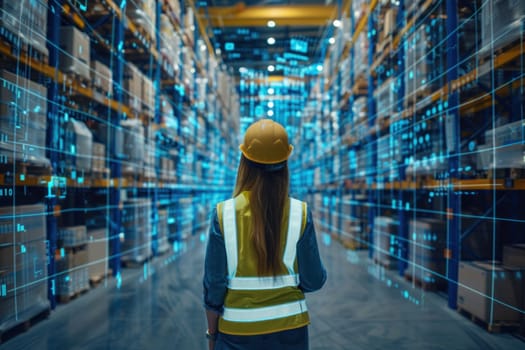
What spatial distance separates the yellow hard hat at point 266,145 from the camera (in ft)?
4.64

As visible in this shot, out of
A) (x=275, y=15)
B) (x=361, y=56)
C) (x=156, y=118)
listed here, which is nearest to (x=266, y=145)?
(x=156, y=118)

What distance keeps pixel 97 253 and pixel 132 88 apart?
2324 mm

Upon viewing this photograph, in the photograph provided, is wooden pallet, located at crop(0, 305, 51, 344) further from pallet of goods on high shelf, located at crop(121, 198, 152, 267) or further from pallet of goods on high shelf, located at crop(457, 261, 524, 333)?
pallet of goods on high shelf, located at crop(457, 261, 524, 333)

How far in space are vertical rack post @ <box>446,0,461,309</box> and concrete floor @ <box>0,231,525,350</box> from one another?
1.04 ft

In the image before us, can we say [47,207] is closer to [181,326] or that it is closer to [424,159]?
[181,326]

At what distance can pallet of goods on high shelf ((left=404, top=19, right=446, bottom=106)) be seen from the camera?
417 centimetres

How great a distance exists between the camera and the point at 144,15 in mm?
5418

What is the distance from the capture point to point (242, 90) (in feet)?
24.5

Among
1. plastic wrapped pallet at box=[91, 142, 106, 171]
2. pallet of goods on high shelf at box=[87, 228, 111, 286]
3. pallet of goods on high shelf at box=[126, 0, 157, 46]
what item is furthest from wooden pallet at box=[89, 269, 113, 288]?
pallet of goods on high shelf at box=[126, 0, 157, 46]

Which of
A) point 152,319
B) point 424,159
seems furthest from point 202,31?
point 152,319

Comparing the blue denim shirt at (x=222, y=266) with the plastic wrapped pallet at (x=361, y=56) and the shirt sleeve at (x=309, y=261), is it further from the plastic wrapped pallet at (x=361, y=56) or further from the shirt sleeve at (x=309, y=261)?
the plastic wrapped pallet at (x=361, y=56)

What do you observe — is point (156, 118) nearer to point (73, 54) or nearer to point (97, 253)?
point (73, 54)

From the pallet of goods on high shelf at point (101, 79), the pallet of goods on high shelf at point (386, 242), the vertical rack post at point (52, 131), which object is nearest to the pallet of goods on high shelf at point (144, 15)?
the pallet of goods on high shelf at point (101, 79)

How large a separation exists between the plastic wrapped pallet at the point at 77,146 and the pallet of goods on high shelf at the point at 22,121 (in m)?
0.41
